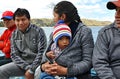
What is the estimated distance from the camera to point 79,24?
12.5 ft

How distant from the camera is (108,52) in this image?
135 inches

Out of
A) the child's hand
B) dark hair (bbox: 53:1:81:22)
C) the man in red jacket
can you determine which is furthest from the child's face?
the man in red jacket

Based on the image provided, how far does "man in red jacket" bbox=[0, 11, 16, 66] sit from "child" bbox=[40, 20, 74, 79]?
1.78 meters

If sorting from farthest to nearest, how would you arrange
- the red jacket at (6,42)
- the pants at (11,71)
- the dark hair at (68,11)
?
the red jacket at (6,42) → the pants at (11,71) → the dark hair at (68,11)

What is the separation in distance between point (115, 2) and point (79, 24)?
0.63 meters

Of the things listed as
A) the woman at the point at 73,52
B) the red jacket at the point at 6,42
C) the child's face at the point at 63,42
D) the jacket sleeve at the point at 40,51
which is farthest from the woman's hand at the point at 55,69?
the red jacket at the point at 6,42

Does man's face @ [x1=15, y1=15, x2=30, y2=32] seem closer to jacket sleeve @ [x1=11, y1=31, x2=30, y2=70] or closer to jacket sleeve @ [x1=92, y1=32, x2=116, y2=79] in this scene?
jacket sleeve @ [x1=11, y1=31, x2=30, y2=70]

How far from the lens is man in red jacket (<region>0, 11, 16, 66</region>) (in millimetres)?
5328

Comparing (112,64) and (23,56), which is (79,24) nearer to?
(112,64)

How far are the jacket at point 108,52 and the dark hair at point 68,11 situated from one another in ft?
1.64

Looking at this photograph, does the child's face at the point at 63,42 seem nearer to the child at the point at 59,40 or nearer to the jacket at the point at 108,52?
the child at the point at 59,40

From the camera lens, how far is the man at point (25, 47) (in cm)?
480

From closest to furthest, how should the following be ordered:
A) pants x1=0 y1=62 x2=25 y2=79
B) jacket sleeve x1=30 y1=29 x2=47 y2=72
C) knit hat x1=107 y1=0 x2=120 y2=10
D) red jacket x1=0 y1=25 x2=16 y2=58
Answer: knit hat x1=107 y1=0 x2=120 y2=10, jacket sleeve x1=30 y1=29 x2=47 y2=72, pants x1=0 y1=62 x2=25 y2=79, red jacket x1=0 y1=25 x2=16 y2=58

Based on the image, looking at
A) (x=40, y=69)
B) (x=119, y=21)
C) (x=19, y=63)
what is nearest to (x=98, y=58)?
(x=119, y=21)
